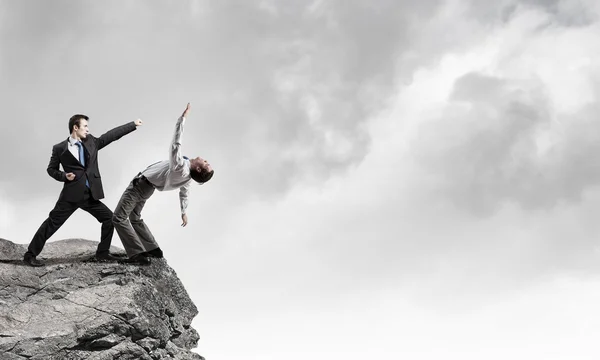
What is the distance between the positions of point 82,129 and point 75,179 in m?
1.02

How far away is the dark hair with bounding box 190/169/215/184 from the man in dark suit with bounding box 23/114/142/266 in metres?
2.27

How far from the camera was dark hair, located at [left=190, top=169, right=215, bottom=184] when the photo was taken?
1255 centimetres

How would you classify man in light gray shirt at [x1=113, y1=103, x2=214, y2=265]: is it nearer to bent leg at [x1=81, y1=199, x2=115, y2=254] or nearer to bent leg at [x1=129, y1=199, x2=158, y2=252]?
bent leg at [x1=129, y1=199, x2=158, y2=252]

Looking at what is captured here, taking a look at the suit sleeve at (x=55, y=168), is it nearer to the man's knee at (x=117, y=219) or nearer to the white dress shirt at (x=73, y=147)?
the white dress shirt at (x=73, y=147)

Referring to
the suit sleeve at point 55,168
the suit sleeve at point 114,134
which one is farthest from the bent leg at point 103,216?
the suit sleeve at point 114,134

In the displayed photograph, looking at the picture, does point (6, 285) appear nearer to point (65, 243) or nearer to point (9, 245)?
point (9, 245)

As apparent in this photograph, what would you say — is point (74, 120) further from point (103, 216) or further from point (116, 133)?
point (103, 216)

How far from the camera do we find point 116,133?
1388 centimetres

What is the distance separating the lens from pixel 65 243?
15586 millimetres

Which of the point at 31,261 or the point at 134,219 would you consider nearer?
the point at 31,261

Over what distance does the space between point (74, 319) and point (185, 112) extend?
4238 mm

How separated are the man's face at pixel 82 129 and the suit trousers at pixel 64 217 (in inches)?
43.0

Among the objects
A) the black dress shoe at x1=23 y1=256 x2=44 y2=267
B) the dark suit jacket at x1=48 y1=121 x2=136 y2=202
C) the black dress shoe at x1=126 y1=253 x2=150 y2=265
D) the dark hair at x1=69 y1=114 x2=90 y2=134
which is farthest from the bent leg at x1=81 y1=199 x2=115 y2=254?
the dark hair at x1=69 y1=114 x2=90 y2=134

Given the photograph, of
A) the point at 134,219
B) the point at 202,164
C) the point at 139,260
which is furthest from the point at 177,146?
the point at 139,260
